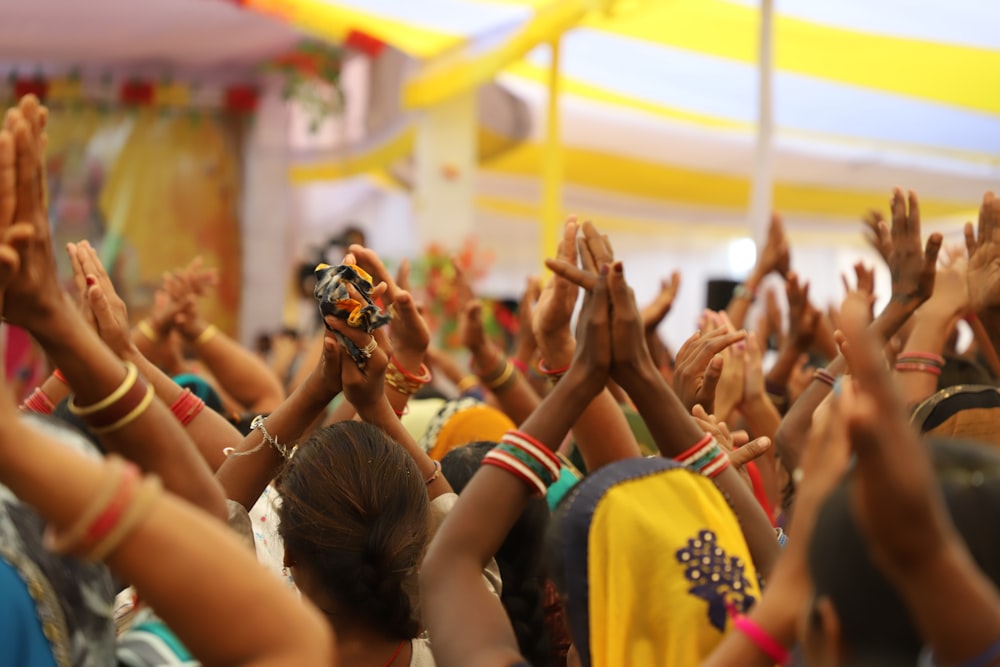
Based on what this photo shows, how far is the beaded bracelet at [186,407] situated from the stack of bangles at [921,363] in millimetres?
1413

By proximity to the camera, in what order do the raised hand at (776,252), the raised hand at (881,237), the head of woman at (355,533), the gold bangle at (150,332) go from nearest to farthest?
the head of woman at (355,533) < the raised hand at (881,237) < the gold bangle at (150,332) < the raised hand at (776,252)

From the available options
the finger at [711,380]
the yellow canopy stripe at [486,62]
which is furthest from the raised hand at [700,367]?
the yellow canopy stripe at [486,62]

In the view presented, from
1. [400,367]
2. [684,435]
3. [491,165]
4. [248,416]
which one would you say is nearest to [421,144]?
[491,165]

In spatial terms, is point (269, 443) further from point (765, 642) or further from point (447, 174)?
point (447, 174)

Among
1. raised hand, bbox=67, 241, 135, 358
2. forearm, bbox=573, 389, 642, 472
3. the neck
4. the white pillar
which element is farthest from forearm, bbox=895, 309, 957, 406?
the white pillar

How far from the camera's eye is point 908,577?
3.20 feet

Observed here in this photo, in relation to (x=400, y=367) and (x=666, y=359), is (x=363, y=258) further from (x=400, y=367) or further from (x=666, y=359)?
(x=666, y=359)

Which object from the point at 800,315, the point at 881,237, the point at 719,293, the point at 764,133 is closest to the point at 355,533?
the point at 881,237

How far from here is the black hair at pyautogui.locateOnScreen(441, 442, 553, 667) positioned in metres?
1.92

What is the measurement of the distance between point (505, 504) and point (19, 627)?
597 millimetres

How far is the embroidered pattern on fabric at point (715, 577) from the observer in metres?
1.36

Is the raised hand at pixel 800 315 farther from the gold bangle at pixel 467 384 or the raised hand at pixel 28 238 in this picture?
the raised hand at pixel 28 238

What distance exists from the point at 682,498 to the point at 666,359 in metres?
2.81

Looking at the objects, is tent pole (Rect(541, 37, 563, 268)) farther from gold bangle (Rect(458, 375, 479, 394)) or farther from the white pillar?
gold bangle (Rect(458, 375, 479, 394))
